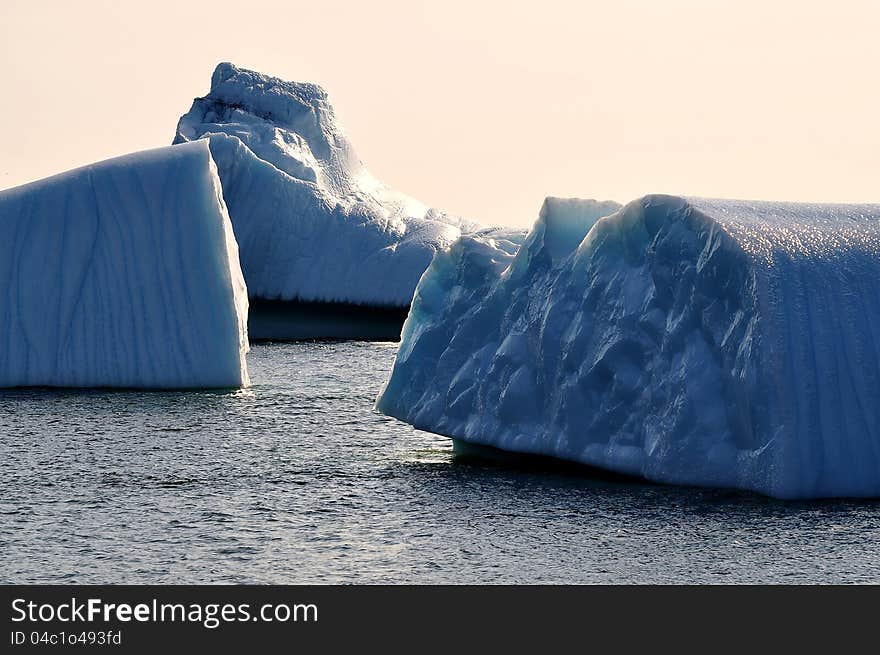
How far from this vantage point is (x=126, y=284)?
19.7 m

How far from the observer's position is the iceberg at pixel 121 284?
64.2 feet

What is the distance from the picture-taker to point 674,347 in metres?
11.4

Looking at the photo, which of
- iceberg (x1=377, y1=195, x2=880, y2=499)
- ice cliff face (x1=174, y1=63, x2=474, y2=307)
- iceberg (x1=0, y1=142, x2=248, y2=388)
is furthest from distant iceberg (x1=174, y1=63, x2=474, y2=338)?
iceberg (x1=377, y1=195, x2=880, y2=499)

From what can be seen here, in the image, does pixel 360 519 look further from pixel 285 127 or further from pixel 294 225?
pixel 285 127

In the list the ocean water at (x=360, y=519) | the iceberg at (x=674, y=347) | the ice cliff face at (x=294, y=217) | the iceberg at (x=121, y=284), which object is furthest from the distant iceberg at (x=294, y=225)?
the iceberg at (x=674, y=347)

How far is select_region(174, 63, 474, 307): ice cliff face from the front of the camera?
109ft

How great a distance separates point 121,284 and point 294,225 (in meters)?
14.1

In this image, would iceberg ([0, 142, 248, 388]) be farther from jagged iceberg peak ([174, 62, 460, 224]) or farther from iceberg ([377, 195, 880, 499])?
jagged iceberg peak ([174, 62, 460, 224])

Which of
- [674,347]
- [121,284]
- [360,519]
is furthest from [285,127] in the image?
[360,519]

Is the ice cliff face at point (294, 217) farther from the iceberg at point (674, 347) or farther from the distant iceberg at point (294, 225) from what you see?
the iceberg at point (674, 347)

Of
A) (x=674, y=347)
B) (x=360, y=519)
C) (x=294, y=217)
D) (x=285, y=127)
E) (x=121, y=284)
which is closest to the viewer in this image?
(x=360, y=519)
